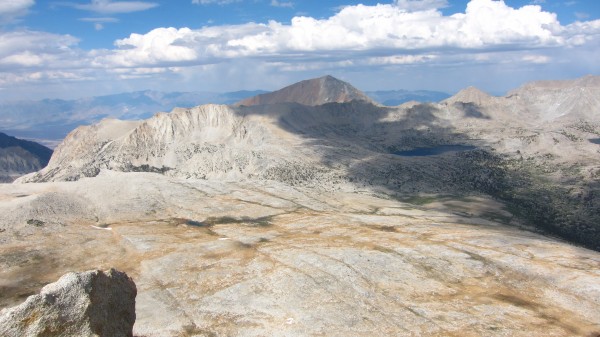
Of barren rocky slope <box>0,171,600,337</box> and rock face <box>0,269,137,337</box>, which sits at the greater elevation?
rock face <box>0,269,137,337</box>

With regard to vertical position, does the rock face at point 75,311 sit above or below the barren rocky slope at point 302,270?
above

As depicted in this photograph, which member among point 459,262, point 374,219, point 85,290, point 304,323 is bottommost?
point 374,219

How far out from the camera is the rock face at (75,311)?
1156 inches

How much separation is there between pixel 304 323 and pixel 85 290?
114 feet

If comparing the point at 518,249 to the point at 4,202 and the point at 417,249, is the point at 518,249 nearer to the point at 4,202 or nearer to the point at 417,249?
the point at 417,249

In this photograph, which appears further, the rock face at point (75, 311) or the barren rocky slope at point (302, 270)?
the barren rocky slope at point (302, 270)

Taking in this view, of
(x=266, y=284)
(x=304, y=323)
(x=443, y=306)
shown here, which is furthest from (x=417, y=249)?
(x=304, y=323)

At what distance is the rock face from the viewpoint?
29375 mm

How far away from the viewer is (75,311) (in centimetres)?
3130

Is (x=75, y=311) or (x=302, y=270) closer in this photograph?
(x=75, y=311)

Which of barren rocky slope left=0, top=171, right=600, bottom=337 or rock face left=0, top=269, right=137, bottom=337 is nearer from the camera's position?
rock face left=0, top=269, right=137, bottom=337

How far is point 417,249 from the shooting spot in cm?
10062

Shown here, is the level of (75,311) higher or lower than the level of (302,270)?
higher

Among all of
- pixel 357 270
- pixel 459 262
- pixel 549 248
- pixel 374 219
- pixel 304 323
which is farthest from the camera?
pixel 374 219
